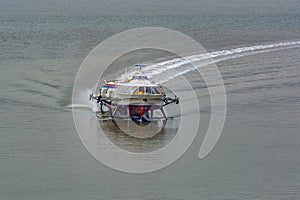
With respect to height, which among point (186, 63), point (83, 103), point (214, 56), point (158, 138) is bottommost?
point (158, 138)

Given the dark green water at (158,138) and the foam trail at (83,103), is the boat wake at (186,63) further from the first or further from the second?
the dark green water at (158,138)

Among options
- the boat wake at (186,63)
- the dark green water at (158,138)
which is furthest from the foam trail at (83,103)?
the dark green water at (158,138)

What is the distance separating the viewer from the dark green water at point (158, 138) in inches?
1034

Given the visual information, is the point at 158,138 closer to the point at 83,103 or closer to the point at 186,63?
the point at 83,103

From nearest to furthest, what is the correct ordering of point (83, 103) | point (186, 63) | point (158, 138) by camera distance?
1. point (158, 138)
2. point (83, 103)
3. point (186, 63)

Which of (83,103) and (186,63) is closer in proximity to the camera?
(83,103)

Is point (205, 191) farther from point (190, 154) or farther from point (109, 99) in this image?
point (109, 99)

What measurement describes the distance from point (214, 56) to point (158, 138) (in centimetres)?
1846

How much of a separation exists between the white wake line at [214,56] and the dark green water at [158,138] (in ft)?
1.95

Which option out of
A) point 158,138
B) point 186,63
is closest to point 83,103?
point 158,138

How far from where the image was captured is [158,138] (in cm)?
3288

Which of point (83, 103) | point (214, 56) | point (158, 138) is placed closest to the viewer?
point (158, 138)

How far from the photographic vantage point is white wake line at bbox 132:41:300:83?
1771 inches

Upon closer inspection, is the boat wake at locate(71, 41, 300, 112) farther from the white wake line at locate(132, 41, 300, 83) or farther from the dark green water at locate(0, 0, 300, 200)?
the dark green water at locate(0, 0, 300, 200)
